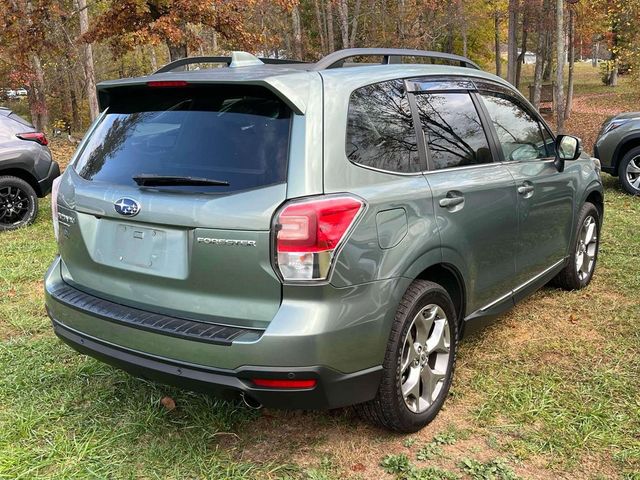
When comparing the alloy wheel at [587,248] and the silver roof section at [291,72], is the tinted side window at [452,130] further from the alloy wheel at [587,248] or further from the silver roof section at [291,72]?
the alloy wheel at [587,248]

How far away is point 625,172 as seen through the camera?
880 centimetres

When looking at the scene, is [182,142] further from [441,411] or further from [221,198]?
[441,411]

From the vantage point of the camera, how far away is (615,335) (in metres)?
4.12

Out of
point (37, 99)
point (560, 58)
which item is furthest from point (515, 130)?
point (37, 99)

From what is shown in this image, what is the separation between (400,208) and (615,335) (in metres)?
2.32

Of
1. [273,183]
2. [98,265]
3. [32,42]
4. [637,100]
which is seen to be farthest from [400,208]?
[637,100]

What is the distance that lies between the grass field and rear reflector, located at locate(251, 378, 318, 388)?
547 mm

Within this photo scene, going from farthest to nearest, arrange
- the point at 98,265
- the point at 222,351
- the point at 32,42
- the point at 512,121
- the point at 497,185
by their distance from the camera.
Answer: the point at 32,42
the point at 512,121
the point at 497,185
the point at 98,265
the point at 222,351

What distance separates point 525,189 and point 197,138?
7.14ft

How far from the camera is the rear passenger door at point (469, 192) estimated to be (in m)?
3.10

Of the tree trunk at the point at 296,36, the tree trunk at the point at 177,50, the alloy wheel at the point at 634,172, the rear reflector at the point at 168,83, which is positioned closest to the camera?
the rear reflector at the point at 168,83

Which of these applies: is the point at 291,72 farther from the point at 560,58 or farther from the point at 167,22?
the point at 560,58

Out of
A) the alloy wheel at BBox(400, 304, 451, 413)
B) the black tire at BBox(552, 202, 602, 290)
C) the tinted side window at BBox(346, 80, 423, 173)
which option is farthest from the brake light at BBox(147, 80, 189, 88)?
the black tire at BBox(552, 202, 602, 290)

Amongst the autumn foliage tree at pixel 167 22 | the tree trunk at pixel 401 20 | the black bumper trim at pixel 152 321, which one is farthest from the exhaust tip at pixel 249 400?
the tree trunk at pixel 401 20
